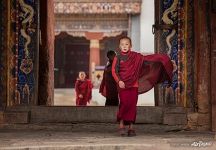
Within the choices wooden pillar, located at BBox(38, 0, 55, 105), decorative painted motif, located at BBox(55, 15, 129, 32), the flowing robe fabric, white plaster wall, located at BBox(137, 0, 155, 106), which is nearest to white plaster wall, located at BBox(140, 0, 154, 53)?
white plaster wall, located at BBox(137, 0, 155, 106)

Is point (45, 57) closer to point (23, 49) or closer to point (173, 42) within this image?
point (23, 49)

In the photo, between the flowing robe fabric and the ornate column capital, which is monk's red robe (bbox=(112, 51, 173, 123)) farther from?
the ornate column capital

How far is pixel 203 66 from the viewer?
6.62 meters

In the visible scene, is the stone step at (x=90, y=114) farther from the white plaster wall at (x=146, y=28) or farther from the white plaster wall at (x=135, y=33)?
the white plaster wall at (x=135, y=33)

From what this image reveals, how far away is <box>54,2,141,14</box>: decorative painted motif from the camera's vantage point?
17.9 metres

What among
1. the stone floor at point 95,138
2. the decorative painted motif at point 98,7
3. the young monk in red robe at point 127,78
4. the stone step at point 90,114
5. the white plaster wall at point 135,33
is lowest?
the stone floor at point 95,138

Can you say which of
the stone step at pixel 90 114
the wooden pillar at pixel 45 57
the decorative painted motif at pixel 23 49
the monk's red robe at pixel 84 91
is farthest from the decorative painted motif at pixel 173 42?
the monk's red robe at pixel 84 91

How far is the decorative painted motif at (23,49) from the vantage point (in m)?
6.87

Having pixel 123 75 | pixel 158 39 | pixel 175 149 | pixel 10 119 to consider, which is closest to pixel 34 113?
pixel 10 119

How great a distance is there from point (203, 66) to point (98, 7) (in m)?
12.3

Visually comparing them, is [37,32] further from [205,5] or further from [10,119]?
[205,5]

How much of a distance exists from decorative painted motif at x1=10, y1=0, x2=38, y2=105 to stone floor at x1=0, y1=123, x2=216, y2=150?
56 centimetres

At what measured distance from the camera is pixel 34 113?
22.3 feet

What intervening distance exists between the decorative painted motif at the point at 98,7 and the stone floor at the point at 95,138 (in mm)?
11534
